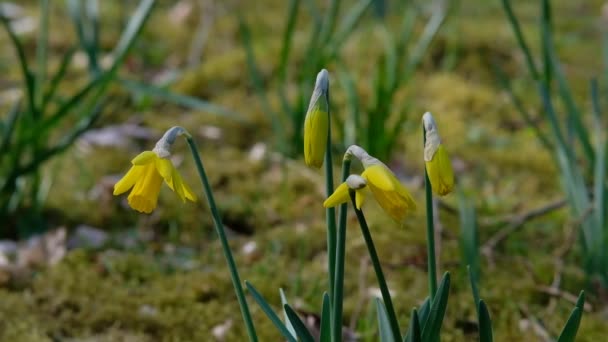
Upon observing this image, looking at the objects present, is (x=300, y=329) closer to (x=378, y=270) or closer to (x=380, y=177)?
(x=378, y=270)

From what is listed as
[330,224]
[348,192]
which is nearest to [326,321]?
[330,224]

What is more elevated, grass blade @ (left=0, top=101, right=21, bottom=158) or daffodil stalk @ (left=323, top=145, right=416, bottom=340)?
daffodil stalk @ (left=323, top=145, right=416, bottom=340)

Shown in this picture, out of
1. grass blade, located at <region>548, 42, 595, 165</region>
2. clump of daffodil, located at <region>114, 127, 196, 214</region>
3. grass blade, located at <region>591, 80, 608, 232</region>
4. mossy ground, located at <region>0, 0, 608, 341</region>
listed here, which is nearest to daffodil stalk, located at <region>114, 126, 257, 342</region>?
clump of daffodil, located at <region>114, 127, 196, 214</region>

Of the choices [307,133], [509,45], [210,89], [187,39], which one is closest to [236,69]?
[210,89]

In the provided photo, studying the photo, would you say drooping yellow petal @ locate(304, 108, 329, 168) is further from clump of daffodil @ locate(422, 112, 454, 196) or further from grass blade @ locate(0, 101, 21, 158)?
grass blade @ locate(0, 101, 21, 158)

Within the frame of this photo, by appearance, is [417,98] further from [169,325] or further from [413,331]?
[413,331]

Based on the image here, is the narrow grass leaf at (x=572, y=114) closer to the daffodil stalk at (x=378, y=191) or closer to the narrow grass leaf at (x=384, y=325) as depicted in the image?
the narrow grass leaf at (x=384, y=325)
